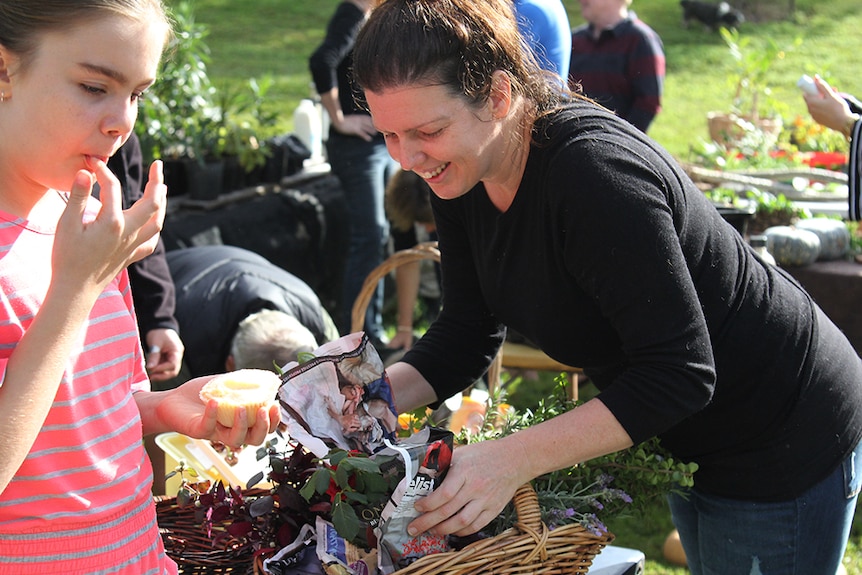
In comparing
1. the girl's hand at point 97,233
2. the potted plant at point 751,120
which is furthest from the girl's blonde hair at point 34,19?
the potted plant at point 751,120

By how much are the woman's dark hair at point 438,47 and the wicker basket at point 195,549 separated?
77 centimetres

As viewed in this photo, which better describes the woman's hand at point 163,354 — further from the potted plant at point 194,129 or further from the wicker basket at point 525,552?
the potted plant at point 194,129

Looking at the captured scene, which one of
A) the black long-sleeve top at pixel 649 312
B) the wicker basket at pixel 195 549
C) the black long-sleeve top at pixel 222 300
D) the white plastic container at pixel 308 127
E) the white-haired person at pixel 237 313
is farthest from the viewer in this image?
the white plastic container at pixel 308 127

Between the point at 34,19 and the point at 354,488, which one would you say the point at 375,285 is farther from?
the point at 34,19

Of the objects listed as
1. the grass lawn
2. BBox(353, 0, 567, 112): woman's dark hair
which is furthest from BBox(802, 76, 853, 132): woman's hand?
the grass lawn

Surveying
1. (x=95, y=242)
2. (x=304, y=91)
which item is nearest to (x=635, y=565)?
(x=95, y=242)

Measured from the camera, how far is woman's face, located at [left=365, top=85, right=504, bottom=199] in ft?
4.95

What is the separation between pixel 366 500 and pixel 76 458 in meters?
0.41

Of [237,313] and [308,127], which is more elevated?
[237,313]

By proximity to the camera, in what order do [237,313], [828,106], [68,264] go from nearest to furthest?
[68,264], [828,106], [237,313]

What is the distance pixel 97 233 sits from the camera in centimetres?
116

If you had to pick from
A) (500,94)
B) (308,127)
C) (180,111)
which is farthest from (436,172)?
(308,127)

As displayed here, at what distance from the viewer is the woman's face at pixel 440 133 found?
4.95ft

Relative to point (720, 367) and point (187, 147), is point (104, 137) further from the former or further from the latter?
point (187, 147)
